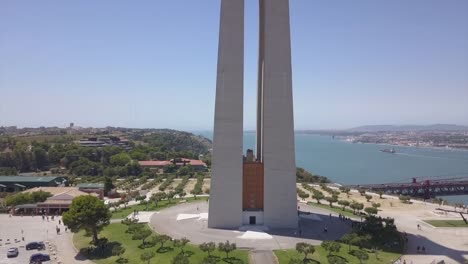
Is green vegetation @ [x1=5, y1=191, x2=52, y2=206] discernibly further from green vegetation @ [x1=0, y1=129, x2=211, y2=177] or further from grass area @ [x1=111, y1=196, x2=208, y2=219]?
green vegetation @ [x1=0, y1=129, x2=211, y2=177]

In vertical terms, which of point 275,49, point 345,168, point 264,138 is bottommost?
point 345,168

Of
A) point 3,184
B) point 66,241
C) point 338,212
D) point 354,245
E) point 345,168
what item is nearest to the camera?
point 354,245

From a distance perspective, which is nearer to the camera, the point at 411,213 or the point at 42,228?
the point at 42,228

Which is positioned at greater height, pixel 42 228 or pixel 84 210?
pixel 84 210

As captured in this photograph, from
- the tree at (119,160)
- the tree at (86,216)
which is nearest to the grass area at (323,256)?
the tree at (86,216)

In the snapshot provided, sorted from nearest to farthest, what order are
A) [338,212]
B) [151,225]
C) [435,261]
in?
[435,261] < [151,225] < [338,212]

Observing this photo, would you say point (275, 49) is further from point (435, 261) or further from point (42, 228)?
point (42, 228)

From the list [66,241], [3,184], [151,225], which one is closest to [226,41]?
[151,225]

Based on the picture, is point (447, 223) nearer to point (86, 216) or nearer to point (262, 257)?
point (262, 257)
